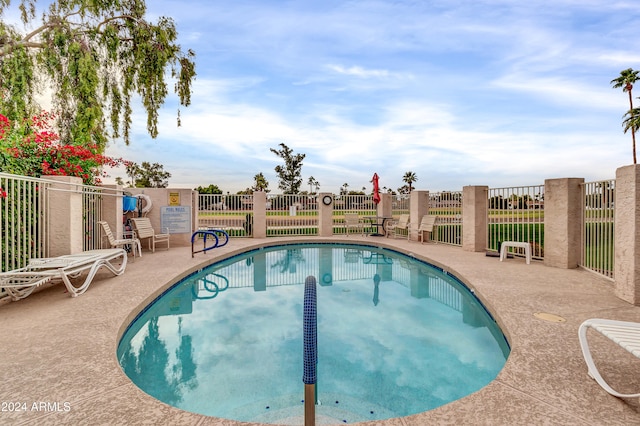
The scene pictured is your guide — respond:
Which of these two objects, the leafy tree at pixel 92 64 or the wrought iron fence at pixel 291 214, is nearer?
the leafy tree at pixel 92 64

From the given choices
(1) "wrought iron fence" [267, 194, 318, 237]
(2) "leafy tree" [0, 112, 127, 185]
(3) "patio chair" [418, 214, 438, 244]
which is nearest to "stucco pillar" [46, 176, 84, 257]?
(2) "leafy tree" [0, 112, 127, 185]

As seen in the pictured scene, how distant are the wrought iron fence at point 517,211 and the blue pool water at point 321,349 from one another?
3012 millimetres

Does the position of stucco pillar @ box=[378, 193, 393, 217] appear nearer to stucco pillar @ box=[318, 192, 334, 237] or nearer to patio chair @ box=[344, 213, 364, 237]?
patio chair @ box=[344, 213, 364, 237]

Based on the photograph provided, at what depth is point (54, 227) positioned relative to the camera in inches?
216

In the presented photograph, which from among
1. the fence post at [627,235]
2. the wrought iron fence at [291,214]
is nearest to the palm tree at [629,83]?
the wrought iron fence at [291,214]

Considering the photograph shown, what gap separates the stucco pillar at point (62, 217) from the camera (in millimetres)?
5457

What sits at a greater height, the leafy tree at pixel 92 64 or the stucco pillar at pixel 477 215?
the leafy tree at pixel 92 64

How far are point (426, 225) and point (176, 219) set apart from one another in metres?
9.03

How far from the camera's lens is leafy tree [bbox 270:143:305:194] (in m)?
45.3

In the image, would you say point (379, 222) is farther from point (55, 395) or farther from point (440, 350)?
point (55, 395)

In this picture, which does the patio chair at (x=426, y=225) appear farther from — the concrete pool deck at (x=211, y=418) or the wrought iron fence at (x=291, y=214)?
the concrete pool deck at (x=211, y=418)

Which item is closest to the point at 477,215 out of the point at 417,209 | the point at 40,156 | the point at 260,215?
the point at 417,209

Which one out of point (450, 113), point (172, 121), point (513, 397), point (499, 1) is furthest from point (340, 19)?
point (513, 397)

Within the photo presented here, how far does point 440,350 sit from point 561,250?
4.85m
